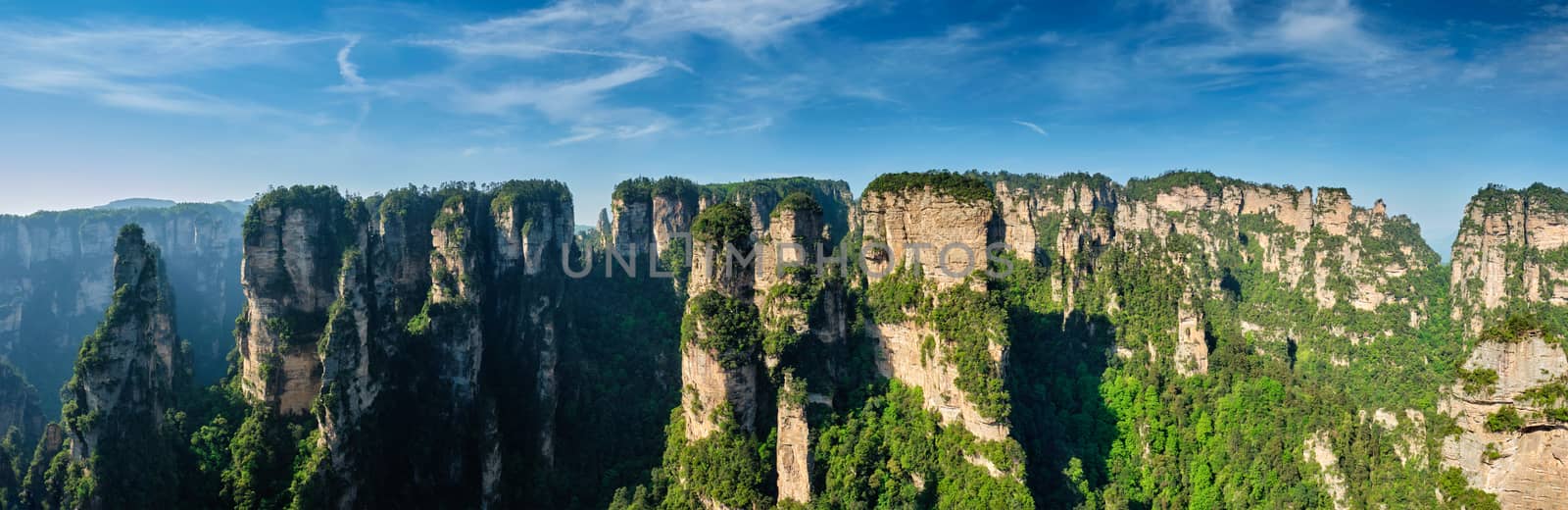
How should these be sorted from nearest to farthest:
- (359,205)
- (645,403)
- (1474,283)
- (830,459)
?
(830,459) < (359,205) < (645,403) < (1474,283)

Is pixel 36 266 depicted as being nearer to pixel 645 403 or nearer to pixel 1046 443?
pixel 645 403

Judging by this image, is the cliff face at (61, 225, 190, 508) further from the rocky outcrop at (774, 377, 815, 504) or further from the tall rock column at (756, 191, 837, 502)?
the tall rock column at (756, 191, 837, 502)

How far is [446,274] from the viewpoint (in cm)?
4600

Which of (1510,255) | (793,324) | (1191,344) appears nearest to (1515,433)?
(1191,344)

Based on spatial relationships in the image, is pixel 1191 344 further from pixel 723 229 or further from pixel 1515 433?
pixel 723 229

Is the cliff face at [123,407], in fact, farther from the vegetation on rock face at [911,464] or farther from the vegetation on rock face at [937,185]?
the vegetation on rock face at [937,185]

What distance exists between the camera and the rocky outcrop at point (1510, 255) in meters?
60.2

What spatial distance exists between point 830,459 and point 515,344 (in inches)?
1171

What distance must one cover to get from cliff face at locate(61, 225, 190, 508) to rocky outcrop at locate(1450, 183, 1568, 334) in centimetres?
9504

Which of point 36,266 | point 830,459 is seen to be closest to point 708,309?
point 830,459

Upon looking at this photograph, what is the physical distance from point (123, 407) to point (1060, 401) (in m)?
47.7

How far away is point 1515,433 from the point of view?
1958 cm

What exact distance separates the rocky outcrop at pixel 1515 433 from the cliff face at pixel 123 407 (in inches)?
1985

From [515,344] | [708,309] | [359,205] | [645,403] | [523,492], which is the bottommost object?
[523,492]
